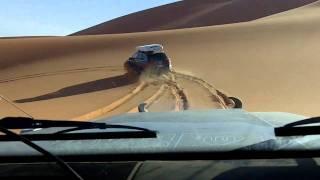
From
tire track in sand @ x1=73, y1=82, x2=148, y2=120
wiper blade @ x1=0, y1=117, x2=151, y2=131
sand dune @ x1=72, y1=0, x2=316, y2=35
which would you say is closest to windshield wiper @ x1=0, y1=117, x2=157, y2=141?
wiper blade @ x1=0, y1=117, x2=151, y2=131

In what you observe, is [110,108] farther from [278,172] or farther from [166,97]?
[278,172]

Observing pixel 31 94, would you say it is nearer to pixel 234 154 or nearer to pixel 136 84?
pixel 136 84

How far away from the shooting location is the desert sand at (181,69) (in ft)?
70.9

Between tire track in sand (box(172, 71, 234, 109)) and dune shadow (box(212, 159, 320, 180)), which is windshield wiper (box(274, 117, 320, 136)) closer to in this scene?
dune shadow (box(212, 159, 320, 180))

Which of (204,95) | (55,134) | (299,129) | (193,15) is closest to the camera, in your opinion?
(299,129)

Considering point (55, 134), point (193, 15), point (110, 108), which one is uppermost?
point (55, 134)

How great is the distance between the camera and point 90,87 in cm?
2764

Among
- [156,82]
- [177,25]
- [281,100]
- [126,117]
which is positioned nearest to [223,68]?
[156,82]

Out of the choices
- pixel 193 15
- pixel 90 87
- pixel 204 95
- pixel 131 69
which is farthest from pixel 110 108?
pixel 193 15

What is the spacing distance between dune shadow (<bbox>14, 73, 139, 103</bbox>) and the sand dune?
44.5 m

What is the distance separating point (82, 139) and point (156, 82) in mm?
22947

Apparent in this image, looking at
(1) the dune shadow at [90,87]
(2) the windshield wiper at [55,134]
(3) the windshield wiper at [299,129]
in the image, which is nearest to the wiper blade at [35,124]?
(2) the windshield wiper at [55,134]

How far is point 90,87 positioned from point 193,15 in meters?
51.8

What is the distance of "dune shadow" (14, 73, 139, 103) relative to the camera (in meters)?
26.2
